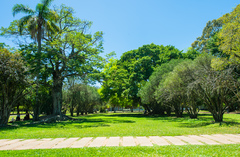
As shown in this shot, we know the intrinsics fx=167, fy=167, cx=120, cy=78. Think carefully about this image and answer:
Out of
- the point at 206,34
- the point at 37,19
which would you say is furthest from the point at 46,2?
the point at 206,34

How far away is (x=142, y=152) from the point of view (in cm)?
504

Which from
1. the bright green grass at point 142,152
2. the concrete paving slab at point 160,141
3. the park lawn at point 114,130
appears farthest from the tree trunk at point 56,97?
the concrete paving slab at point 160,141

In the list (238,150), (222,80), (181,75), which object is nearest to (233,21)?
(222,80)

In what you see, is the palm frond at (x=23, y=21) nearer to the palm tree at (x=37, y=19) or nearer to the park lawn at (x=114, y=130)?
the palm tree at (x=37, y=19)

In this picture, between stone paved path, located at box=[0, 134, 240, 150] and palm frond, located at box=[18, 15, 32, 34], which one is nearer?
stone paved path, located at box=[0, 134, 240, 150]

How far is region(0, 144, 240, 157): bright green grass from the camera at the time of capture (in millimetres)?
4797

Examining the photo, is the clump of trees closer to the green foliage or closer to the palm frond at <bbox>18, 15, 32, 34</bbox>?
the palm frond at <bbox>18, 15, 32, 34</bbox>

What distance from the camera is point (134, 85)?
30.9 metres

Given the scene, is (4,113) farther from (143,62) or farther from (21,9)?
(143,62)

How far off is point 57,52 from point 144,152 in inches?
637

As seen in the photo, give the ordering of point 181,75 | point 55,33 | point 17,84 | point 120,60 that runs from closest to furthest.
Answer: point 17,84 < point 181,75 < point 55,33 < point 120,60

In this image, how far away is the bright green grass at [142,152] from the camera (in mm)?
4797

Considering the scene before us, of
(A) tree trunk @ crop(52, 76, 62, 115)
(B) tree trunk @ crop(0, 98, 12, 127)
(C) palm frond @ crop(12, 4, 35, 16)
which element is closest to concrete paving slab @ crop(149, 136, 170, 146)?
(B) tree trunk @ crop(0, 98, 12, 127)

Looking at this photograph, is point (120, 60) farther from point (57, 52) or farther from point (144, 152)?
point (144, 152)
